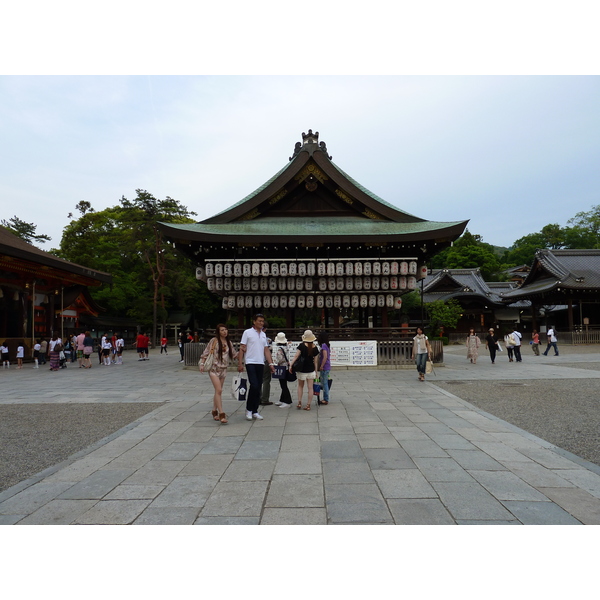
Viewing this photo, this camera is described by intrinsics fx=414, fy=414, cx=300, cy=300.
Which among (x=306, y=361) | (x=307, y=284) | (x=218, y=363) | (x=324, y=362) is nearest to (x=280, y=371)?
(x=306, y=361)

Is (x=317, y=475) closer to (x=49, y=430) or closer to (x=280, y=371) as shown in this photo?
(x=280, y=371)

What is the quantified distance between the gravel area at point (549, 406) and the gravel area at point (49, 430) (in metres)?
6.85

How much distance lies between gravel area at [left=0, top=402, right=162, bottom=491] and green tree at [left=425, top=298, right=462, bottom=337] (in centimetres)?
3130

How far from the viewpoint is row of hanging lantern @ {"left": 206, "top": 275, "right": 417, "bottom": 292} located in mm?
17062

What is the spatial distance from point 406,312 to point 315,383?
105 ft

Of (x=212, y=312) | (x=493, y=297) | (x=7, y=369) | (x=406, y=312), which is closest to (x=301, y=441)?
(x=7, y=369)

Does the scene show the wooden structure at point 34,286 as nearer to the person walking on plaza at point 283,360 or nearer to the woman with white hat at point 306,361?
the person walking on plaza at point 283,360

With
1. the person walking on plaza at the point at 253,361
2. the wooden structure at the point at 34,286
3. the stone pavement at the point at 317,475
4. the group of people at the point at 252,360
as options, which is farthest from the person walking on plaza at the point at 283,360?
the wooden structure at the point at 34,286

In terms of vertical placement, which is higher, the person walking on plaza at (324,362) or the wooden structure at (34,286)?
the wooden structure at (34,286)

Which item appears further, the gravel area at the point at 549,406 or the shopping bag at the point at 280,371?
the shopping bag at the point at 280,371

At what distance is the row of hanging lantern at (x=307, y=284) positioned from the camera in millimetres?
17062

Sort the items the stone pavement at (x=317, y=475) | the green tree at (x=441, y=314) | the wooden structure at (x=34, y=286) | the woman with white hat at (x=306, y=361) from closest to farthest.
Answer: the stone pavement at (x=317, y=475) → the woman with white hat at (x=306, y=361) → the wooden structure at (x=34, y=286) → the green tree at (x=441, y=314)

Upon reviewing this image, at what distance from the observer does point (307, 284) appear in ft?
55.9

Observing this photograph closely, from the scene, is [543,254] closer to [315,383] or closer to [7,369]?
[315,383]
